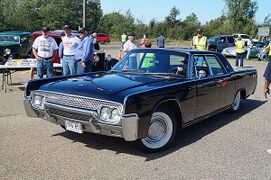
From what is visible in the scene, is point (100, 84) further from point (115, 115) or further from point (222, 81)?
point (222, 81)

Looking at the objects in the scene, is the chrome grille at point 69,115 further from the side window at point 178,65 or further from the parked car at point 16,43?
the parked car at point 16,43

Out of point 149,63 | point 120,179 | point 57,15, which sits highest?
point 57,15

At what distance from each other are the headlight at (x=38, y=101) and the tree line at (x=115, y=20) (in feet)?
142

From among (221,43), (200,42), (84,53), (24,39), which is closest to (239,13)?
(221,43)

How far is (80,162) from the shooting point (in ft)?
15.3

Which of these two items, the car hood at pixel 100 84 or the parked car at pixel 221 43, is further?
the parked car at pixel 221 43

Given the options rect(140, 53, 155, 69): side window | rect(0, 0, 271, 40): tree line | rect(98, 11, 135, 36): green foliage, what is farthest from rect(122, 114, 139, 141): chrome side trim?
rect(98, 11, 135, 36): green foliage

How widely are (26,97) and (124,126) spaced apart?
195 centimetres

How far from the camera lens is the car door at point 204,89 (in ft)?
19.3

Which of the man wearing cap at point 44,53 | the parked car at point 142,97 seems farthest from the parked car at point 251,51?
the parked car at point 142,97

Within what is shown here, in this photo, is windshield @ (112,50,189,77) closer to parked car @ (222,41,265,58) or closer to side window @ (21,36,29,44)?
side window @ (21,36,29,44)

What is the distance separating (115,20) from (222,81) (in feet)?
233

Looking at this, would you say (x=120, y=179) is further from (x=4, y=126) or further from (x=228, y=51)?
(x=228, y=51)

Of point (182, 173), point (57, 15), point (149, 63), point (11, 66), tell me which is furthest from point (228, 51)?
point (57, 15)
